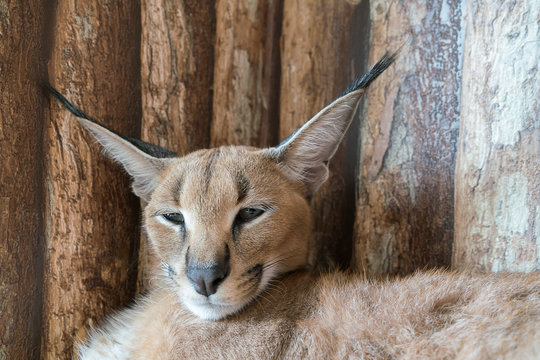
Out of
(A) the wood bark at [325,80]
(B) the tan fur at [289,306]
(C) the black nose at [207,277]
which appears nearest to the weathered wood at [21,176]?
(B) the tan fur at [289,306]

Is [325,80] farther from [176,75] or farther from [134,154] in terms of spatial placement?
[134,154]

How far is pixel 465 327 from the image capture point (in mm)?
1719

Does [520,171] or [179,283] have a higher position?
[520,171]

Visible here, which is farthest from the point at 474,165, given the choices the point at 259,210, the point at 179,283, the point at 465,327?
the point at 179,283

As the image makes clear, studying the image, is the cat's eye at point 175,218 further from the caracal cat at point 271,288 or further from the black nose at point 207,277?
the black nose at point 207,277

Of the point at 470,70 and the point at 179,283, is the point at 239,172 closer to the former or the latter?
the point at 179,283

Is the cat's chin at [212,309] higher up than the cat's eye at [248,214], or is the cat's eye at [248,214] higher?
the cat's eye at [248,214]

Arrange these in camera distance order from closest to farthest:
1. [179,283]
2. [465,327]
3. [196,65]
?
[465,327]
[179,283]
[196,65]

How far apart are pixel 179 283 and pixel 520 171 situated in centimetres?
153

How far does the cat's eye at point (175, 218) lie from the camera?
7.36ft

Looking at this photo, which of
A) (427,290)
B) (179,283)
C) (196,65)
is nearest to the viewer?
(427,290)

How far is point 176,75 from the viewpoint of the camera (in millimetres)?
2711

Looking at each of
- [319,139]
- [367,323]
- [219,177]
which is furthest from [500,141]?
[219,177]

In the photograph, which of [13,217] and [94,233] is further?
[94,233]
